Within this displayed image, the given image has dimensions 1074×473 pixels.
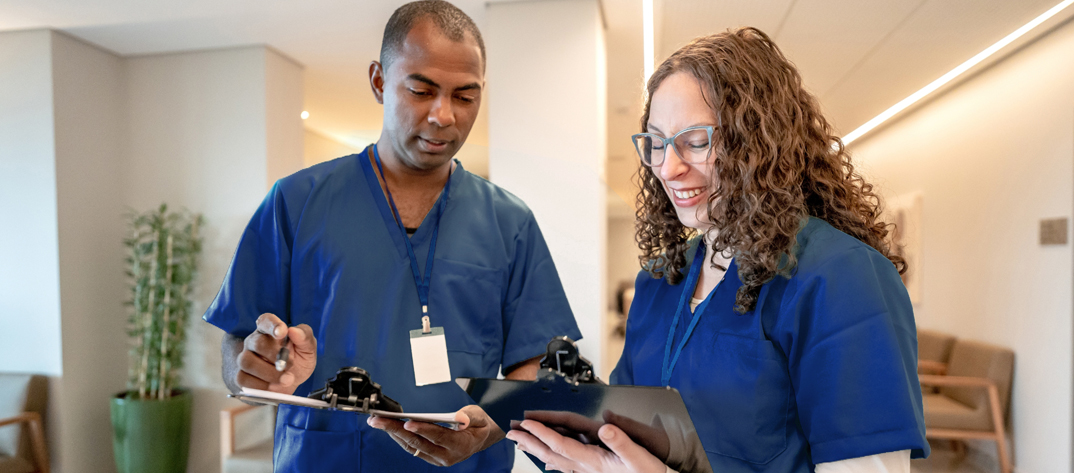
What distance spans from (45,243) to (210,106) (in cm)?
114

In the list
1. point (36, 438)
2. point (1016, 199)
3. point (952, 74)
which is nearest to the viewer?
point (952, 74)

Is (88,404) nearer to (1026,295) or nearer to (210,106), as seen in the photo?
(210,106)

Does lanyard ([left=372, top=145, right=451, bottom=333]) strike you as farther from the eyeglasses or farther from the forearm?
the eyeglasses

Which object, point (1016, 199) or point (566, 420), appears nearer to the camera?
point (566, 420)

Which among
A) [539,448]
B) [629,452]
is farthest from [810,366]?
[539,448]

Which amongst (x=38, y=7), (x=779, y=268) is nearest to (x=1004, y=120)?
(x=779, y=268)

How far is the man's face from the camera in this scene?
45.5 inches

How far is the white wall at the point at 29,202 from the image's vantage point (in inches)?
132

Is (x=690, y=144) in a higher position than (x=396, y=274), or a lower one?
higher

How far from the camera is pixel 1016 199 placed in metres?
2.12

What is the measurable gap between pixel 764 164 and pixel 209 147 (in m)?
3.59

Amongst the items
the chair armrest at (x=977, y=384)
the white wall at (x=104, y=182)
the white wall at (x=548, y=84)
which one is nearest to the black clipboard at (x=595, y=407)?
the white wall at (x=548, y=84)

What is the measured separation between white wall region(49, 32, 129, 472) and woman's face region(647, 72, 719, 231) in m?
3.75

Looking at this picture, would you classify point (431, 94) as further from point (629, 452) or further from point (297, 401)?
point (629, 452)
